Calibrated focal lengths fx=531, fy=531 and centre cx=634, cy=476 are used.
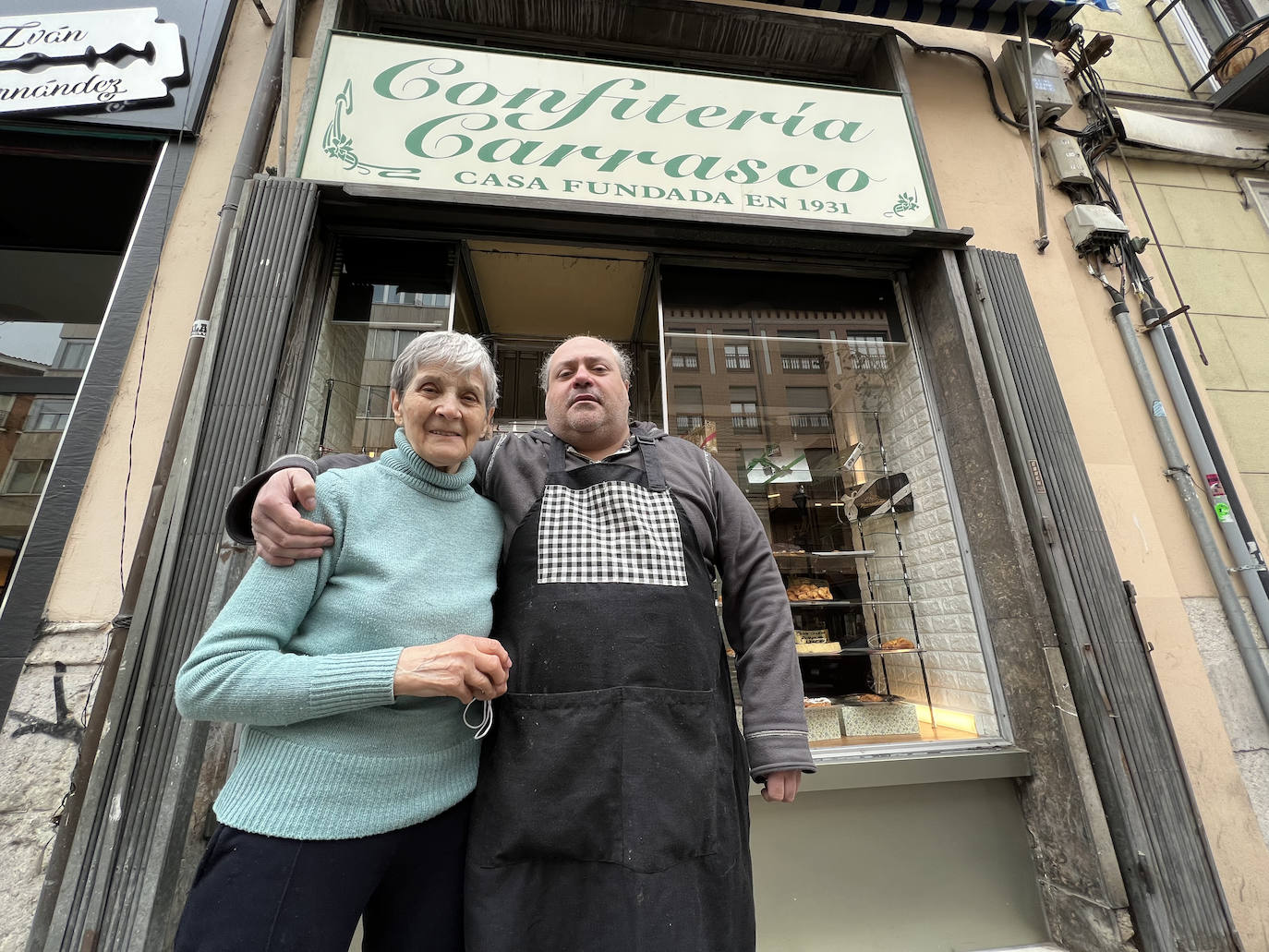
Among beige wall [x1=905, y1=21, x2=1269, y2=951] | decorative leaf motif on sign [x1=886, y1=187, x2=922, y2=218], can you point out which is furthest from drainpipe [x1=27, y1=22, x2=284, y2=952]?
beige wall [x1=905, y1=21, x2=1269, y2=951]

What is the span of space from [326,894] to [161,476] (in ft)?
7.22

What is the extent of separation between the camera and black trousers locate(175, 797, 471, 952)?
907mm

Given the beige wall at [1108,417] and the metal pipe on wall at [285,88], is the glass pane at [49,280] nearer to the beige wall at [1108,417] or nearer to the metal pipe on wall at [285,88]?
the metal pipe on wall at [285,88]

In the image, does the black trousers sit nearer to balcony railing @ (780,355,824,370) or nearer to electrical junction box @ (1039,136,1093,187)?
balcony railing @ (780,355,824,370)

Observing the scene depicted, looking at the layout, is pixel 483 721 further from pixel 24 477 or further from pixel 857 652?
pixel 24 477

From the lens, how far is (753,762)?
1.31 metres

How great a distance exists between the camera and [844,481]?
3.75 m

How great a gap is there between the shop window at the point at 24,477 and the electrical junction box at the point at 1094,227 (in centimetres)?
661

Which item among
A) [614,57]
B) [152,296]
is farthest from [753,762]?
[614,57]

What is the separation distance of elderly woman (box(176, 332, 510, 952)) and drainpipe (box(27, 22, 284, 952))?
5.37ft

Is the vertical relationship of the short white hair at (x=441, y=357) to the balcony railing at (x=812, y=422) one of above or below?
below

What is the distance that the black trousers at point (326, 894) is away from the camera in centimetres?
91

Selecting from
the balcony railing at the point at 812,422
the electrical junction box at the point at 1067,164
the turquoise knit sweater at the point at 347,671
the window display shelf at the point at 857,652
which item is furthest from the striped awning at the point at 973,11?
the turquoise knit sweater at the point at 347,671

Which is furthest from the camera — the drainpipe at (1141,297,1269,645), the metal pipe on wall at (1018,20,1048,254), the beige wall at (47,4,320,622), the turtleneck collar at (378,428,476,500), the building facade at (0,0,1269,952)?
the metal pipe on wall at (1018,20,1048,254)
